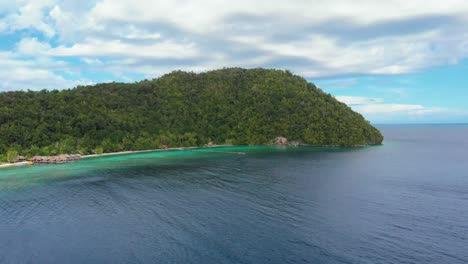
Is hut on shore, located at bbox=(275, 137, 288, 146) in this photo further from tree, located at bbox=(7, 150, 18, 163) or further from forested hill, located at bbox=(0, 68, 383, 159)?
tree, located at bbox=(7, 150, 18, 163)

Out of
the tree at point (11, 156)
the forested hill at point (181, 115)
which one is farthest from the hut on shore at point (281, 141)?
the tree at point (11, 156)

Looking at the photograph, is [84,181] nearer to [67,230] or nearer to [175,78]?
[67,230]

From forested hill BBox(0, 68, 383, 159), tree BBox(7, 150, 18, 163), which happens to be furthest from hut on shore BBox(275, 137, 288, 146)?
tree BBox(7, 150, 18, 163)

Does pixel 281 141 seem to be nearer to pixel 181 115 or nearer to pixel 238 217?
pixel 181 115

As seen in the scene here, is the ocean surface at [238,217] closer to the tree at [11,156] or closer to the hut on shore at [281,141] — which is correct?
the tree at [11,156]

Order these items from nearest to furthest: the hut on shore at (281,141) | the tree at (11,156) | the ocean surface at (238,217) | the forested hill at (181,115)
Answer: the ocean surface at (238,217), the tree at (11,156), the forested hill at (181,115), the hut on shore at (281,141)

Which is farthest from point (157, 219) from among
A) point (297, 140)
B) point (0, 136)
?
point (297, 140)
